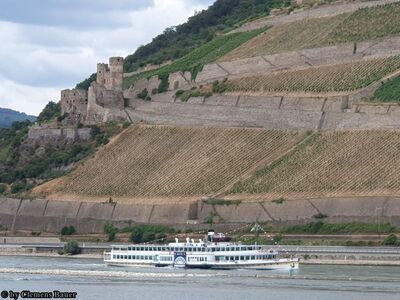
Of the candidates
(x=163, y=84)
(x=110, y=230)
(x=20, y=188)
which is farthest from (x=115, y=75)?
(x=110, y=230)

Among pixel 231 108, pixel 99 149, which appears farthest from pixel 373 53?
pixel 99 149

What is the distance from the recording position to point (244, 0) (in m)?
190

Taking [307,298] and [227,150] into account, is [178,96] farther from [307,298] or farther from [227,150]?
[307,298]

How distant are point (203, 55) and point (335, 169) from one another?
40838mm

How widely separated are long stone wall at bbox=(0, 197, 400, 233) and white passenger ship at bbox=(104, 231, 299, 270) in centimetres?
700

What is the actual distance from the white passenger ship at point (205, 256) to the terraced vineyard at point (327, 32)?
3612cm

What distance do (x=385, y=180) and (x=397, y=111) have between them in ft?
30.7

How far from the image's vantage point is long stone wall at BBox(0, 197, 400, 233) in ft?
367

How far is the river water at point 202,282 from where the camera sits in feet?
286

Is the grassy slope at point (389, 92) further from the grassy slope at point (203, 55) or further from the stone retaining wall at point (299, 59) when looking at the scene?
the grassy slope at point (203, 55)

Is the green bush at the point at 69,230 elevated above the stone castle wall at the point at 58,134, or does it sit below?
below

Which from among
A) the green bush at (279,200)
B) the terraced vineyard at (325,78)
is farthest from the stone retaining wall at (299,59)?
the green bush at (279,200)

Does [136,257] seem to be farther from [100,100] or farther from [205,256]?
[100,100]

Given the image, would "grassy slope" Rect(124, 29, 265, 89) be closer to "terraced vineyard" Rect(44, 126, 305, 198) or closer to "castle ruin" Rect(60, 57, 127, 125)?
"castle ruin" Rect(60, 57, 127, 125)
